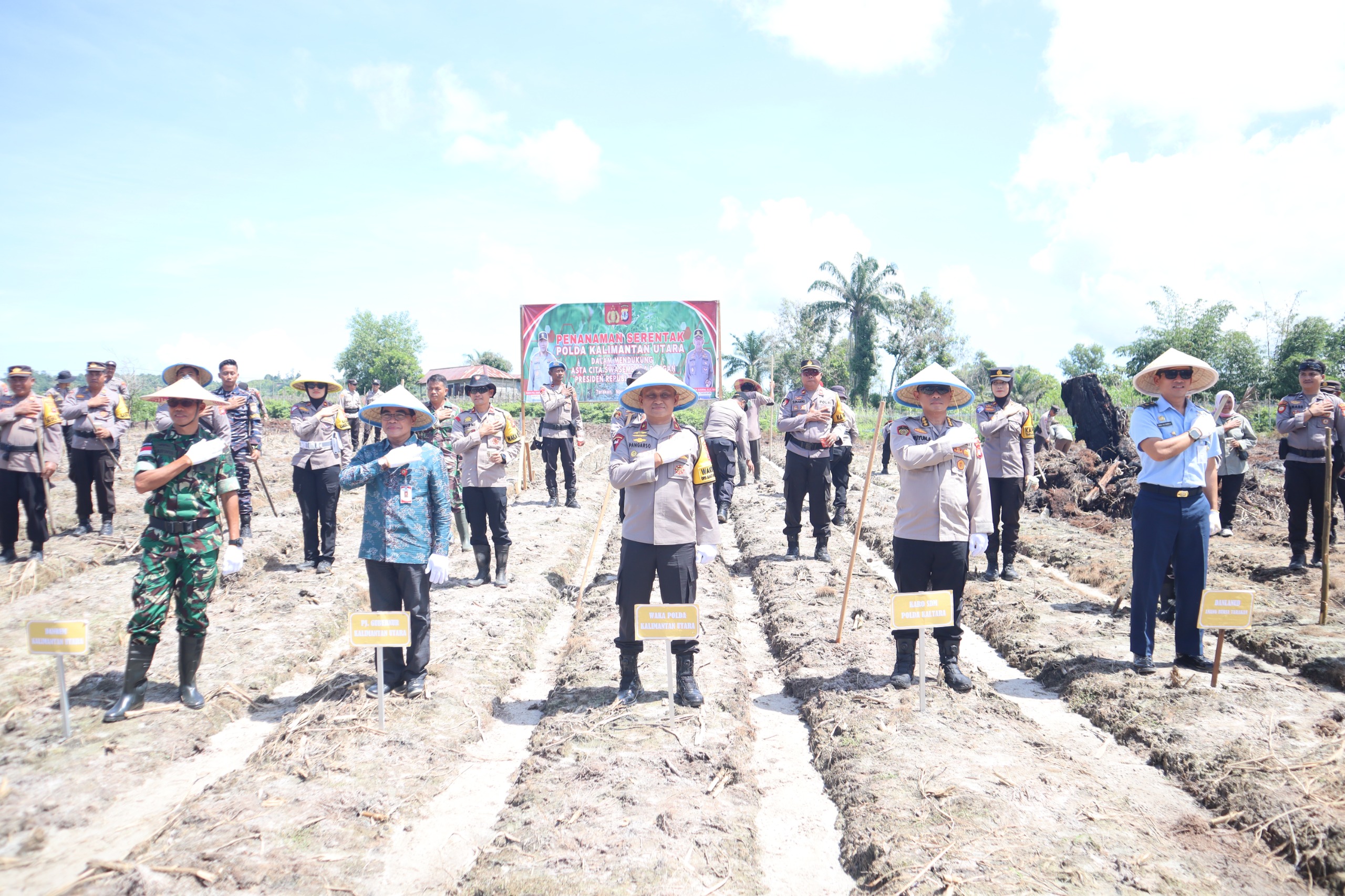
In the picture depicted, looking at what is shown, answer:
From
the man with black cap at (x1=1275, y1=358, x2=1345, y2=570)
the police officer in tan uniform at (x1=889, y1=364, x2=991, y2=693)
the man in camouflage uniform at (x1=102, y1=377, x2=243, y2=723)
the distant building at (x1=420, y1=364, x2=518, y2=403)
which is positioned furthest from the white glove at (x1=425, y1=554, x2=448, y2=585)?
the distant building at (x1=420, y1=364, x2=518, y2=403)

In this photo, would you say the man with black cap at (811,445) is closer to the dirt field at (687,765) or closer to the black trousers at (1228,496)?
the dirt field at (687,765)

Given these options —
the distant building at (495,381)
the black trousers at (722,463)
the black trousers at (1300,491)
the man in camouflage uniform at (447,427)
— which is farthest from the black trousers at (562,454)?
the distant building at (495,381)

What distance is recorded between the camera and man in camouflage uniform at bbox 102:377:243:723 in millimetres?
4465

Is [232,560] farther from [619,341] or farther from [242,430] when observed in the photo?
[619,341]

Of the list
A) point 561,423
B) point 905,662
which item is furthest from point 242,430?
point 905,662

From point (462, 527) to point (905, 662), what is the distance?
19.0 ft

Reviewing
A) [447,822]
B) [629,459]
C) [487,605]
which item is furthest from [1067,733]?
[487,605]

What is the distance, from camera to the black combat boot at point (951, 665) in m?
4.91

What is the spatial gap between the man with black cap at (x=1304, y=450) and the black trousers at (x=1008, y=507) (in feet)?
7.86

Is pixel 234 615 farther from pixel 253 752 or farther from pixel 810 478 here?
pixel 810 478

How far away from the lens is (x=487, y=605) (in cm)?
702

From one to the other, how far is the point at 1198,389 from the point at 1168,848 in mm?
3317

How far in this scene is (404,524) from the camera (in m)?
4.75

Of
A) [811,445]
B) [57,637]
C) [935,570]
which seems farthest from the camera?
[811,445]
